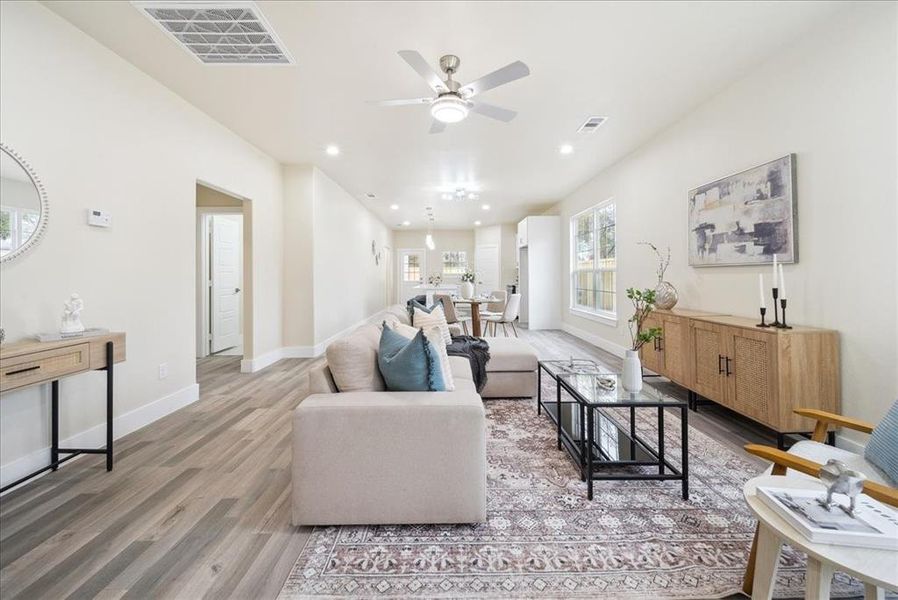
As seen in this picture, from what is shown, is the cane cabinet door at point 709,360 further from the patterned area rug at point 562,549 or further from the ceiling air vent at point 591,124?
the ceiling air vent at point 591,124

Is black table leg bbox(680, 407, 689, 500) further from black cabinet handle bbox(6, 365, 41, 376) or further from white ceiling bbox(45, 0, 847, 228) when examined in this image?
black cabinet handle bbox(6, 365, 41, 376)

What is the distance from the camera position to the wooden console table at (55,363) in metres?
1.78

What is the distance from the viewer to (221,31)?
2.44 m

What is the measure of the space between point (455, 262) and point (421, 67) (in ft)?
32.2

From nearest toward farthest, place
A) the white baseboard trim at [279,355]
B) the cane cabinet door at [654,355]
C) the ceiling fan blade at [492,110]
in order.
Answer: the ceiling fan blade at [492,110] < the cane cabinet door at [654,355] < the white baseboard trim at [279,355]

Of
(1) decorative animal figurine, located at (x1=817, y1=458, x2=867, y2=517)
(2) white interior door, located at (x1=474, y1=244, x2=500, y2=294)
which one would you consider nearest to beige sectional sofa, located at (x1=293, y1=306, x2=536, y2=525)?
(1) decorative animal figurine, located at (x1=817, y1=458, x2=867, y2=517)

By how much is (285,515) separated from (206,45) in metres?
3.08

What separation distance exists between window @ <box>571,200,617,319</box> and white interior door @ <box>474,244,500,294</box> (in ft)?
12.5

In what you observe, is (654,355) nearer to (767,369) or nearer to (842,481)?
(767,369)

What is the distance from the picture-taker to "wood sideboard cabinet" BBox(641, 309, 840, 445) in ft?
7.75

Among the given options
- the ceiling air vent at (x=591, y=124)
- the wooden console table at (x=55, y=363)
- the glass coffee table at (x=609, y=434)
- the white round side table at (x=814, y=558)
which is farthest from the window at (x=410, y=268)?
the white round side table at (x=814, y=558)

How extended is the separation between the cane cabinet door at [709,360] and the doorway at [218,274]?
518 centimetres

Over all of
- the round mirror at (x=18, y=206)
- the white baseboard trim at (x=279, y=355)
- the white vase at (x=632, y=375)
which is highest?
the round mirror at (x=18, y=206)

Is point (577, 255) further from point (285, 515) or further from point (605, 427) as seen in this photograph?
point (285, 515)
